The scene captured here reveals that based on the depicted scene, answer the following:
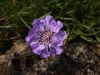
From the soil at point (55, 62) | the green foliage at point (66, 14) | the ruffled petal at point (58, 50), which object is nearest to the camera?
the ruffled petal at point (58, 50)

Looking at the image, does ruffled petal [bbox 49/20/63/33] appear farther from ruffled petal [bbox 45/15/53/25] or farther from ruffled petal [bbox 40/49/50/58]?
ruffled petal [bbox 40/49/50/58]

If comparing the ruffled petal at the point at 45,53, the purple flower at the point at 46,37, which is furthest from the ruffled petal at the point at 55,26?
the ruffled petal at the point at 45,53

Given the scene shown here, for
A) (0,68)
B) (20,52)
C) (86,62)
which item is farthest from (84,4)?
(0,68)

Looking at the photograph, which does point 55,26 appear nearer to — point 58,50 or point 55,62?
point 58,50

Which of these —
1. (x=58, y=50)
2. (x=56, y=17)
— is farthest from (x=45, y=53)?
(x=56, y=17)

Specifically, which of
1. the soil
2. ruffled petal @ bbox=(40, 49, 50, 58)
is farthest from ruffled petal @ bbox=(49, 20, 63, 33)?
the soil

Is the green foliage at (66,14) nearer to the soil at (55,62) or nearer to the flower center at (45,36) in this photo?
the soil at (55,62)
